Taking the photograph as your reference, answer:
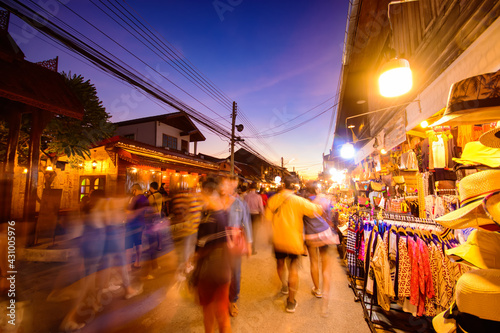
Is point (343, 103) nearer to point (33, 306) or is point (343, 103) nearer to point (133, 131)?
point (33, 306)

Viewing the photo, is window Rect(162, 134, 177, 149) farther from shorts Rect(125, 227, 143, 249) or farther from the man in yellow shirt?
the man in yellow shirt

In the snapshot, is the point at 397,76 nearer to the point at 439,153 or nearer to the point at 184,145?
the point at 439,153

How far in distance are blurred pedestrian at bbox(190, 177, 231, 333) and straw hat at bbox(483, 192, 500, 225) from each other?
2275mm

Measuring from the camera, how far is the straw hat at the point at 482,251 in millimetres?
1443

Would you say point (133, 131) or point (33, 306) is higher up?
point (133, 131)

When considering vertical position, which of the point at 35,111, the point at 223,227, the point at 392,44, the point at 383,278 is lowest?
the point at 383,278

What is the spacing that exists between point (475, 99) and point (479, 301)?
1374 mm

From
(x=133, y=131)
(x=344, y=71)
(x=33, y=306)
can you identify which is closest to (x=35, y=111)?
(x=33, y=306)

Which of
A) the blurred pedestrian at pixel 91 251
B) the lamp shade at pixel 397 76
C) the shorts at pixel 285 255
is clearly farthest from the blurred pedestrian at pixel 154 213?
the lamp shade at pixel 397 76

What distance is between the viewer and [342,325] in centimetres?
312

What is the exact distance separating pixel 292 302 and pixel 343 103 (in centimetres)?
1061

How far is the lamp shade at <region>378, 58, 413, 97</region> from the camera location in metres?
3.31

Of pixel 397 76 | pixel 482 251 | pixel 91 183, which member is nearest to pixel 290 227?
pixel 482 251

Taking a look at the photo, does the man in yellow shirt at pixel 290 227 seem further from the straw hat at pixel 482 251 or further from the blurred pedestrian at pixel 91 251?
the blurred pedestrian at pixel 91 251
